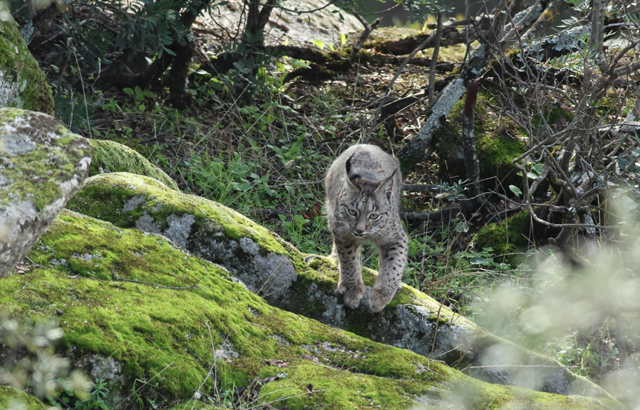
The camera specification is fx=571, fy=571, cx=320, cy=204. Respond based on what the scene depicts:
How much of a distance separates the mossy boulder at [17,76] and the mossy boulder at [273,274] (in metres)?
1.55

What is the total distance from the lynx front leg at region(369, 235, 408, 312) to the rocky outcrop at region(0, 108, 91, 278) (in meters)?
2.55

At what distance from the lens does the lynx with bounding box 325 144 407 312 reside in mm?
4586

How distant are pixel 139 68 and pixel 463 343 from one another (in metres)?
6.81

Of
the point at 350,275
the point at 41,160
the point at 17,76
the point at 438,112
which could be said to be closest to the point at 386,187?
the point at 350,275

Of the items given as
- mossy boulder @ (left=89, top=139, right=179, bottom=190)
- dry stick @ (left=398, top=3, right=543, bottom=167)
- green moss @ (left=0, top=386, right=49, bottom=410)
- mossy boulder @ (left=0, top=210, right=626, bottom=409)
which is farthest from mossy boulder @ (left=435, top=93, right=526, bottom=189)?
green moss @ (left=0, top=386, right=49, bottom=410)

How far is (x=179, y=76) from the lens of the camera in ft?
29.0

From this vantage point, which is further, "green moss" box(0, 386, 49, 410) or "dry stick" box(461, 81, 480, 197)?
"dry stick" box(461, 81, 480, 197)

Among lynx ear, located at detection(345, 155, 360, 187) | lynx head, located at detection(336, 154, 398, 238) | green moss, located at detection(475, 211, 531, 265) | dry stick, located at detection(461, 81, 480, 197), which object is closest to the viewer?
lynx head, located at detection(336, 154, 398, 238)

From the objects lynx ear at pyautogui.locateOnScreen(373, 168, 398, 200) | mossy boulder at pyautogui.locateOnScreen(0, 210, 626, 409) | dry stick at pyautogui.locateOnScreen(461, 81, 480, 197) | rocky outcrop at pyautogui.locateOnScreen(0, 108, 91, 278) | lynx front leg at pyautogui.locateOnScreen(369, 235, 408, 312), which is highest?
dry stick at pyautogui.locateOnScreen(461, 81, 480, 197)

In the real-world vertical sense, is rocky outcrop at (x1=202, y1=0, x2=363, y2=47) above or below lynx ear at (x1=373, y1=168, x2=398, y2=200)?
above

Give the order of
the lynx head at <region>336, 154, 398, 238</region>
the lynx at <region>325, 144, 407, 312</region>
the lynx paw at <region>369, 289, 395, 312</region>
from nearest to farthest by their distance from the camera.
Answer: the lynx paw at <region>369, 289, 395, 312</region> → the lynx at <region>325, 144, 407, 312</region> → the lynx head at <region>336, 154, 398, 238</region>

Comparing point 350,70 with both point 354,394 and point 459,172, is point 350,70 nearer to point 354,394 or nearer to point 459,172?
point 459,172

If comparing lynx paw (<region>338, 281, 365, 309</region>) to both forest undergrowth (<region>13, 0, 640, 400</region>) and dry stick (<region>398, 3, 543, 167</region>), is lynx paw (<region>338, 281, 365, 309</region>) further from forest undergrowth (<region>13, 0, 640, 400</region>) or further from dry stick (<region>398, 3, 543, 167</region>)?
dry stick (<region>398, 3, 543, 167</region>)

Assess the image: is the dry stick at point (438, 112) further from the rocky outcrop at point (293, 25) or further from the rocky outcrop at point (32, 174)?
the rocky outcrop at point (32, 174)
